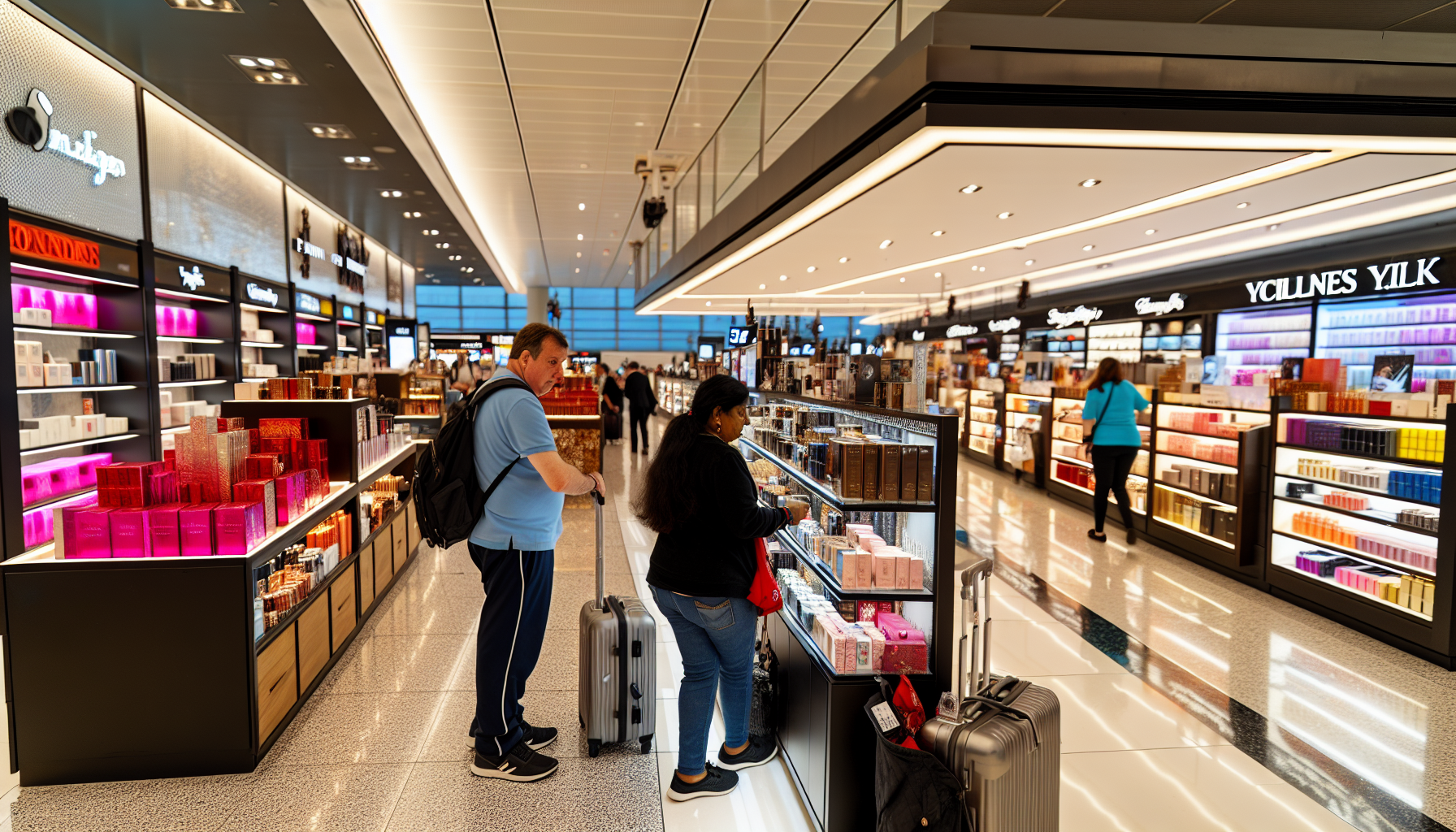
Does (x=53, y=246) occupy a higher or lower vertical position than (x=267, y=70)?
lower

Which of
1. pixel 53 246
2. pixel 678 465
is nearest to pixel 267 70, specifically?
pixel 53 246

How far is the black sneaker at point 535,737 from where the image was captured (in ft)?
10.4

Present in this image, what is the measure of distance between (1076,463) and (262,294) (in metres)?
10.1

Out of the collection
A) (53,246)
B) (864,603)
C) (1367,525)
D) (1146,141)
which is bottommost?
(1367,525)

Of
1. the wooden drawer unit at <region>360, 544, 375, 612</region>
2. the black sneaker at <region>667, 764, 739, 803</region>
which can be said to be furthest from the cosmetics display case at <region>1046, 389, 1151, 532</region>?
the wooden drawer unit at <region>360, 544, 375, 612</region>

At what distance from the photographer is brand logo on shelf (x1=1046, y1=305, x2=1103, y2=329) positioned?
14023mm

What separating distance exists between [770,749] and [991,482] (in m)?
8.54

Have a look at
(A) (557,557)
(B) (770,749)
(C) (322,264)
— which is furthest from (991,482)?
(C) (322,264)

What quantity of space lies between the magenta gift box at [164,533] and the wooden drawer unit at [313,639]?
697mm

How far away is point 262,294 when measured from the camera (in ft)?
30.0

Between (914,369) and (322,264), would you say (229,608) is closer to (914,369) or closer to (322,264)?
(914,369)

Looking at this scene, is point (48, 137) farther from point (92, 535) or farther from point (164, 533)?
point (164, 533)

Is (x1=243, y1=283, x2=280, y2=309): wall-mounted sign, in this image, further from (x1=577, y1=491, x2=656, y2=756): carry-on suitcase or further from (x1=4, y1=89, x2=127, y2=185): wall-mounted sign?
(x1=577, y1=491, x2=656, y2=756): carry-on suitcase

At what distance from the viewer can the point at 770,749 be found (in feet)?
10.3
